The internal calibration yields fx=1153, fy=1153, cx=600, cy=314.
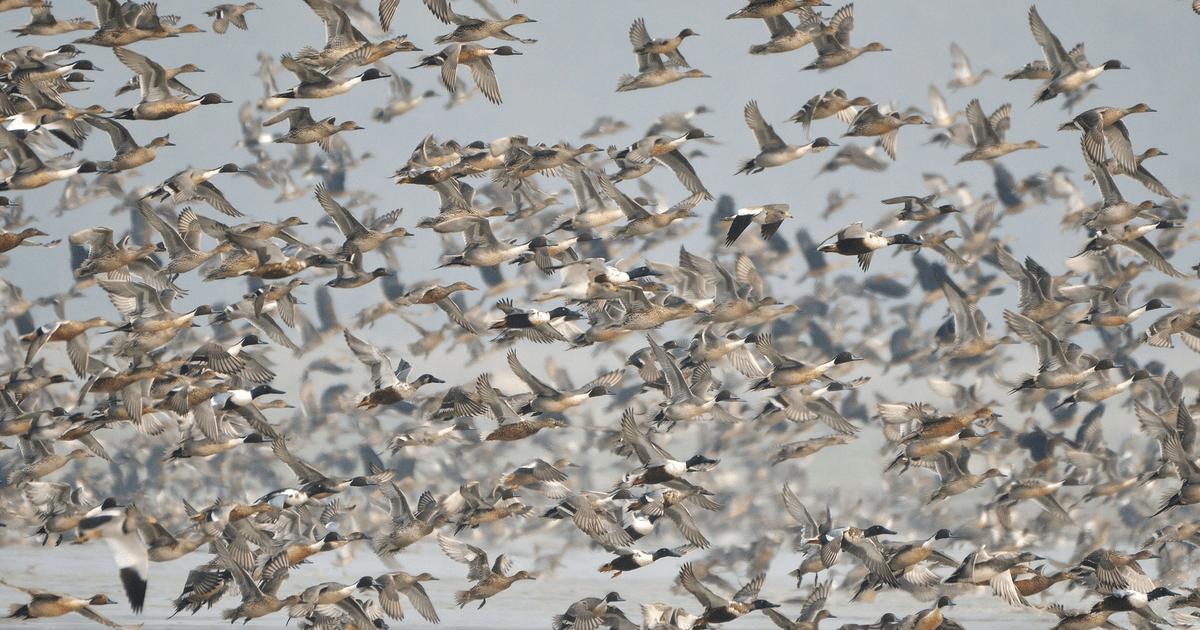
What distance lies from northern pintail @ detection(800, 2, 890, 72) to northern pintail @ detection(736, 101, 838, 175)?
42.8 inches

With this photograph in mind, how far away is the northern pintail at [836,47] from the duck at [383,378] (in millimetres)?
7445

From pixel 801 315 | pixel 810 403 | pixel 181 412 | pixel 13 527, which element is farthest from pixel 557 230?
pixel 13 527

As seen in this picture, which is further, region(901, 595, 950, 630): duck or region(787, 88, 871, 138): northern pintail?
region(787, 88, 871, 138): northern pintail

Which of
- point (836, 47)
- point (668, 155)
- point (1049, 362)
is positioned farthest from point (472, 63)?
point (1049, 362)

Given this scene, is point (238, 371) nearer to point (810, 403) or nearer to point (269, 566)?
point (269, 566)

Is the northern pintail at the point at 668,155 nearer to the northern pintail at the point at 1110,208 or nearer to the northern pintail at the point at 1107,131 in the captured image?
the northern pintail at the point at 1107,131

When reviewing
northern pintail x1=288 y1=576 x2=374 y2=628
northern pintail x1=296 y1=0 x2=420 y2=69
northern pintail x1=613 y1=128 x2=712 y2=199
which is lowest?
northern pintail x1=288 y1=576 x2=374 y2=628

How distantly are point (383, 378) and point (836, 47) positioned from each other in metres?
8.41

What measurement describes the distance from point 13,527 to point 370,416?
1173 centimetres

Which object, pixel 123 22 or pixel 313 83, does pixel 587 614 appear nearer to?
pixel 313 83

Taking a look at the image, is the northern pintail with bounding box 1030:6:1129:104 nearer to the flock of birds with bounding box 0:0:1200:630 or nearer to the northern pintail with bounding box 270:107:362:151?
the flock of birds with bounding box 0:0:1200:630

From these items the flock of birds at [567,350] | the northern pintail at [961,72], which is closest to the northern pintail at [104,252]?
the flock of birds at [567,350]

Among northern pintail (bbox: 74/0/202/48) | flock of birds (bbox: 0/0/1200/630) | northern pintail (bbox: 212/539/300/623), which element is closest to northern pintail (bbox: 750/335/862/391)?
flock of birds (bbox: 0/0/1200/630)

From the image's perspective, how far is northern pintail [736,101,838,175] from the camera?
17.1 m
